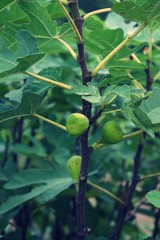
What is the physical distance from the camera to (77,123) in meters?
0.77

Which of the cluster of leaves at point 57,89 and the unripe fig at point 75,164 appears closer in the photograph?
the cluster of leaves at point 57,89

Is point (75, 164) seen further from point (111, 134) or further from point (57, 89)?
point (57, 89)

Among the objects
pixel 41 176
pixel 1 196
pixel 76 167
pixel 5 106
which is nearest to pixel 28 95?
pixel 5 106

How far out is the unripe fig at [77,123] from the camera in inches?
→ 30.3

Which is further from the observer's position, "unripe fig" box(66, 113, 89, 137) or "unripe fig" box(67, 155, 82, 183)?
"unripe fig" box(67, 155, 82, 183)

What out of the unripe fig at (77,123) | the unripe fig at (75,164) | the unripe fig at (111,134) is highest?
the unripe fig at (77,123)

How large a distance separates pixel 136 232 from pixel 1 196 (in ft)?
2.13

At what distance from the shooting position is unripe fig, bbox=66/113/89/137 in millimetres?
769

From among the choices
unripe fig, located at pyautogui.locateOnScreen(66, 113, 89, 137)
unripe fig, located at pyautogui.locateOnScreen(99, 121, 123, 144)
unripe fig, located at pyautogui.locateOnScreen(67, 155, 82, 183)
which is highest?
unripe fig, located at pyautogui.locateOnScreen(66, 113, 89, 137)

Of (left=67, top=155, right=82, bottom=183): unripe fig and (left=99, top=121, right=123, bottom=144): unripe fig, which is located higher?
(left=99, top=121, right=123, bottom=144): unripe fig

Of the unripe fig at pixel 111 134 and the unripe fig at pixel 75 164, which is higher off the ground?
the unripe fig at pixel 111 134

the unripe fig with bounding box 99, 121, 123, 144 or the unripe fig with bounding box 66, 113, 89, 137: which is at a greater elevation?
the unripe fig with bounding box 66, 113, 89, 137

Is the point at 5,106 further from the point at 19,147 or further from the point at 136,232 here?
the point at 136,232

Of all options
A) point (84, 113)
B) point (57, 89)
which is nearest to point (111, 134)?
point (84, 113)
